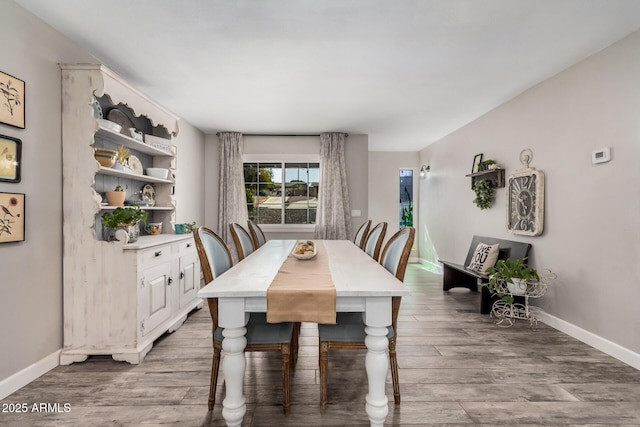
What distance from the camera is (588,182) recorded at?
8.96ft

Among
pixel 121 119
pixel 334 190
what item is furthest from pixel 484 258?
pixel 121 119

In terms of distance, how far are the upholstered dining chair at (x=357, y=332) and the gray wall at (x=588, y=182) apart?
1.86m

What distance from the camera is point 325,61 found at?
275cm

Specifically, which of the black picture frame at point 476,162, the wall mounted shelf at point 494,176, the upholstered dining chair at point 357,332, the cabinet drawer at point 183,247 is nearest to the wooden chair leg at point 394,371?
the upholstered dining chair at point 357,332

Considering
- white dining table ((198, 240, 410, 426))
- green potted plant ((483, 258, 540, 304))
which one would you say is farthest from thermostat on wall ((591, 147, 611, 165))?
white dining table ((198, 240, 410, 426))

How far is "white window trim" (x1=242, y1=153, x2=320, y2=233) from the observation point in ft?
17.9

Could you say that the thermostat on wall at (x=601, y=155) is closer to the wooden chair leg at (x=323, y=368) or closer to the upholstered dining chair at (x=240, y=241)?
the wooden chair leg at (x=323, y=368)

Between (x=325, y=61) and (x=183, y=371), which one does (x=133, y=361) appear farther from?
(x=325, y=61)

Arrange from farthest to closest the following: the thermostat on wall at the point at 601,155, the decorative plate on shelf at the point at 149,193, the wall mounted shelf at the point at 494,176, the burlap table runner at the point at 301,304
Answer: the wall mounted shelf at the point at 494,176
the decorative plate on shelf at the point at 149,193
the thermostat on wall at the point at 601,155
the burlap table runner at the point at 301,304

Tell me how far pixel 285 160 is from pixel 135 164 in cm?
265

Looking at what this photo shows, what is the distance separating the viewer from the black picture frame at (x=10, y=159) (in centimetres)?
187

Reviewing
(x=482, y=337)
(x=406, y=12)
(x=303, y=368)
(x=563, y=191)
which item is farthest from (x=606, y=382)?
(x=406, y=12)

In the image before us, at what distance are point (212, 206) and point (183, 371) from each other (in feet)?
11.6

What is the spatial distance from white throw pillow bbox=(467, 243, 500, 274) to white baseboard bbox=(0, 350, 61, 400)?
4016mm
